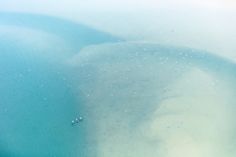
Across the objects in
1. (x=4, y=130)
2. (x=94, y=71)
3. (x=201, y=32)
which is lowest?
(x=4, y=130)

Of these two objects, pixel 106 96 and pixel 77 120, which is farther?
pixel 106 96

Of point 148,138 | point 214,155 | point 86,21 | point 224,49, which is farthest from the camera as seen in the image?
point 86,21

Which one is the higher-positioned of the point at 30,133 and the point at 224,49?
the point at 224,49

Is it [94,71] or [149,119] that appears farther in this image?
[94,71]

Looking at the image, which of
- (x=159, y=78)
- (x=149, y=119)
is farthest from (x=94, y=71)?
(x=149, y=119)

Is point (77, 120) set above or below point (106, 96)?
below

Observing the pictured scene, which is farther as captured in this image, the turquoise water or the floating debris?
the floating debris

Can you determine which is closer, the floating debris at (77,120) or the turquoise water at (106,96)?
the turquoise water at (106,96)

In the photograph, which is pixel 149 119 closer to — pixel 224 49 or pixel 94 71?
pixel 94 71
